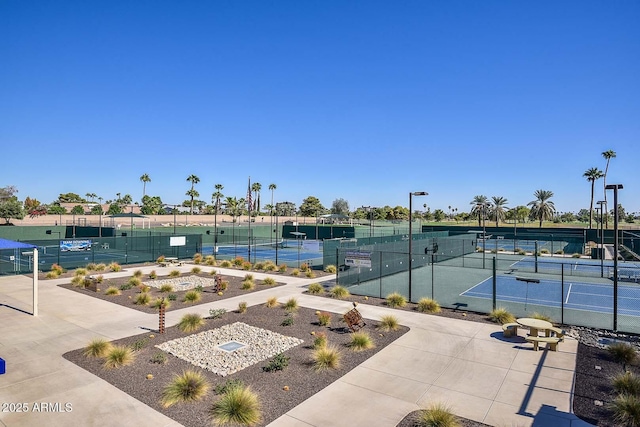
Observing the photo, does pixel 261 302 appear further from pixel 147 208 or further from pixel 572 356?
pixel 147 208

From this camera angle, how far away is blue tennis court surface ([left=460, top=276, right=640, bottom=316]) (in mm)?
19297

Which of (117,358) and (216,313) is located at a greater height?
(117,358)

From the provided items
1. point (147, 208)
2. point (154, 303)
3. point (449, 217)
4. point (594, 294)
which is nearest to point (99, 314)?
point (154, 303)

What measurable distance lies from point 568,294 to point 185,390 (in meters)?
22.8

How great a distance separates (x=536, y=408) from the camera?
26.0ft

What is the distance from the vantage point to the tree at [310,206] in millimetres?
137000

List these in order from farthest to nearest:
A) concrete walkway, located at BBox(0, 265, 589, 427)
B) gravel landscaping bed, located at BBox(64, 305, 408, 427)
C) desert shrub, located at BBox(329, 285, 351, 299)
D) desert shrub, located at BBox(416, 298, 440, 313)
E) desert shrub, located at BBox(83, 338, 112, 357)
Answer: desert shrub, located at BBox(329, 285, 351, 299) < desert shrub, located at BBox(416, 298, 440, 313) < desert shrub, located at BBox(83, 338, 112, 357) < gravel landscaping bed, located at BBox(64, 305, 408, 427) < concrete walkway, located at BBox(0, 265, 589, 427)

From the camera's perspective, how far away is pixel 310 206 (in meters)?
144

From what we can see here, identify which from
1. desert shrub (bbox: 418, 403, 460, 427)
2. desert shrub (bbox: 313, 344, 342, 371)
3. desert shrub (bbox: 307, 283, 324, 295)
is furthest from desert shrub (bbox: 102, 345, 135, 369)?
desert shrub (bbox: 307, 283, 324, 295)

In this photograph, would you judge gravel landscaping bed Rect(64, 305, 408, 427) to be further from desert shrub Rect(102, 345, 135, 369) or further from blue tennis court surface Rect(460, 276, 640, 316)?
blue tennis court surface Rect(460, 276, 640, 316)

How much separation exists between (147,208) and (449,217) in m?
120

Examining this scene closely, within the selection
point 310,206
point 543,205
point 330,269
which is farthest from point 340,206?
point 330,269

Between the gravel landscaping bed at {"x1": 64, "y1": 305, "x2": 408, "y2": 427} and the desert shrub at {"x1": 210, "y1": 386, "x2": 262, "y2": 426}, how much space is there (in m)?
0.17

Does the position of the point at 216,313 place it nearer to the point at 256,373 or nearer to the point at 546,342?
the point at 256,373
